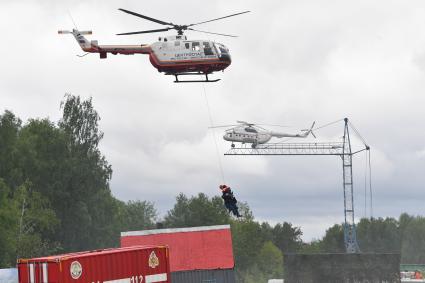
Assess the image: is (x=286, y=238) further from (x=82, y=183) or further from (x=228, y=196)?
(x=228, y=196)

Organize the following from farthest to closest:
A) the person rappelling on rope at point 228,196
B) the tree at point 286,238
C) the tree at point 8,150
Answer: the tree at point 286,238 < the tree at point 8,150 < the person rappelling on rope at point 228,196

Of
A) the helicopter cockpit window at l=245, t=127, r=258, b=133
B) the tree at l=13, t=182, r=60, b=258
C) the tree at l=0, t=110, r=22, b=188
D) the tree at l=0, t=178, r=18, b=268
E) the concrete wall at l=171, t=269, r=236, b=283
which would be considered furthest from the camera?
the helicopter cockpit window at l=245, t=127, r=258, b=133

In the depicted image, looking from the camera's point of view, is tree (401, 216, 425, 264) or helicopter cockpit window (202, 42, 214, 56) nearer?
helicopter cockpit window (202, 42, 214, 56)

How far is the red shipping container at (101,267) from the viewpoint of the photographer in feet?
85.5

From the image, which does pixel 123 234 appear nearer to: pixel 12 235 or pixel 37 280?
pixel 37 280

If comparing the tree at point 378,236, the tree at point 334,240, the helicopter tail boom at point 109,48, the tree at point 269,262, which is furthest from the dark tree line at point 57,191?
the tree at point 378,236

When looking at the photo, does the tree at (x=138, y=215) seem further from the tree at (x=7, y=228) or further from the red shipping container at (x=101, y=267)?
the red shipping container at (x=101, y=267)

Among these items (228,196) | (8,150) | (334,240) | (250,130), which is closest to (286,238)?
(334,240)

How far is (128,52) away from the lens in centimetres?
4581

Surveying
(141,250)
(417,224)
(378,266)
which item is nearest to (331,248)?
(417,224)

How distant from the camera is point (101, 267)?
89.0 feet

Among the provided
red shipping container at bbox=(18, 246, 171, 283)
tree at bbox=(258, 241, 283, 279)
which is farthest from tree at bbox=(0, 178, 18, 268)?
tree at bbox=(258, 241, 283, 279)

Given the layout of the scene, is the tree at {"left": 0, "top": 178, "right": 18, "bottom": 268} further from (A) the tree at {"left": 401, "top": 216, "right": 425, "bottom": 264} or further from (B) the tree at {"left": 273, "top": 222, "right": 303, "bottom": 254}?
(A) the tree at {"left": 401, "top": 216, "right": 425, "bottom": 264}

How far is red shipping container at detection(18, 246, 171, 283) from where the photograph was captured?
26047 mm
